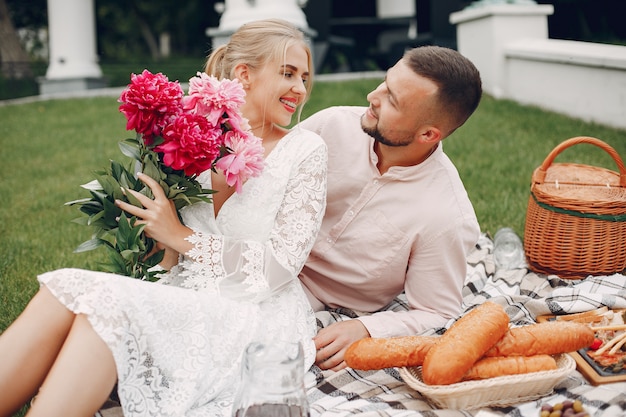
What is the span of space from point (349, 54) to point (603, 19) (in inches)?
250

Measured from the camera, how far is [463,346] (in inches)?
100.0

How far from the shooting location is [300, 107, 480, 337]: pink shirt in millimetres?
3170

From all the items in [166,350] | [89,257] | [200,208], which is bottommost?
[89,257]

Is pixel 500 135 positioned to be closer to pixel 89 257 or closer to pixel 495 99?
pixel 495 99

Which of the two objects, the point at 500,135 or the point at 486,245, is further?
the point at 500,135

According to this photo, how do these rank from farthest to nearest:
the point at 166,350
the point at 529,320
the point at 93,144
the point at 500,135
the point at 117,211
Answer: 1. the point at 93,144
2. the point at 500,135
3. the point at 529,320
4. the point at 117,211
5. the point at 166,350

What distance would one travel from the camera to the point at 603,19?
16.5 meters

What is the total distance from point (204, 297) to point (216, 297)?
0.06 m

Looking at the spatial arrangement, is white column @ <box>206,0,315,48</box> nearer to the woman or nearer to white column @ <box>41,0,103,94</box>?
white column @ <box>41,0,103,94</box>

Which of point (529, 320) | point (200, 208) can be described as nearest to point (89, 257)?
point (200, 208)

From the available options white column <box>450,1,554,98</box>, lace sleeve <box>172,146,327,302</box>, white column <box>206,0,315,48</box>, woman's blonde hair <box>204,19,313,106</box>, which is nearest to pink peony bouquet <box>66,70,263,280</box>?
lace sleeve <box>172,146,327,302</box>

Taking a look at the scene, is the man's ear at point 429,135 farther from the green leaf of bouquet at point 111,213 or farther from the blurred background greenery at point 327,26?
the blurred background greenery at point 327,26

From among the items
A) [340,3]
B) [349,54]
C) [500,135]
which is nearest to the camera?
[500,135]

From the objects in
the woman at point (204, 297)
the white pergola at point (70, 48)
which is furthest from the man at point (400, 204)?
the white pergola at point (70, 48)
